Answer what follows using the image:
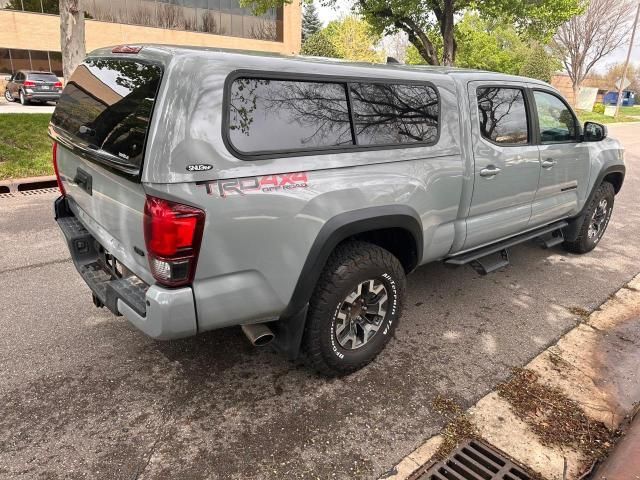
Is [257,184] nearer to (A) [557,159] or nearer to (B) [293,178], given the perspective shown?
(B) [293,178]

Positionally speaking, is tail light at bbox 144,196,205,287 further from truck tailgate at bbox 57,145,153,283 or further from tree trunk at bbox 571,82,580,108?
tree trunk at bbox 571,82,580,108

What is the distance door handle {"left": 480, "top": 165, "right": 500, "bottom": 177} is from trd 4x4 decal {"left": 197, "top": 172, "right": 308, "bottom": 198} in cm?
167

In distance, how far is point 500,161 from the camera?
3.69 metres

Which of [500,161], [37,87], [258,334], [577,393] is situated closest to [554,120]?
[500,161]

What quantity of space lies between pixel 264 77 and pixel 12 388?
7.66 ft

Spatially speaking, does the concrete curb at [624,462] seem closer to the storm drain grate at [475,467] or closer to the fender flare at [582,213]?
the storm drain grate at [475,467]

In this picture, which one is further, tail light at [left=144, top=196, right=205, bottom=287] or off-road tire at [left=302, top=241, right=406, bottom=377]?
off-road tire at [left=302, top=241, right=406, bottom=377]

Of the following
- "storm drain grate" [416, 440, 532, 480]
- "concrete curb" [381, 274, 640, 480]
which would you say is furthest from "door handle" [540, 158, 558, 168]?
"storm drain grate" [416, 440, 532, 480]

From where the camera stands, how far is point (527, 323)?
3.86 metres

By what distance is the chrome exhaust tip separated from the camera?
2586 mm

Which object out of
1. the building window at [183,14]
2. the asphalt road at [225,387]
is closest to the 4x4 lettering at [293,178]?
the asphalt road at [225,387]

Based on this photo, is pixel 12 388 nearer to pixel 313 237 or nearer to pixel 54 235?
pixel 313 237

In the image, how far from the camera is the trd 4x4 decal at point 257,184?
219cm

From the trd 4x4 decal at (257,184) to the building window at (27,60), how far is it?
3221 cm
